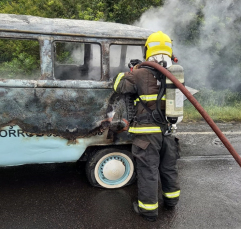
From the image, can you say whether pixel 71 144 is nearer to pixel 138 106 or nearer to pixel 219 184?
pixel 138 106

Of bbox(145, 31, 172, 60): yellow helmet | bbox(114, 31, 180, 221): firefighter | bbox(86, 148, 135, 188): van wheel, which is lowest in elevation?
bbox(86, 148, 135, 188): van wheel

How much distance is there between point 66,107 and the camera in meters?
3.19

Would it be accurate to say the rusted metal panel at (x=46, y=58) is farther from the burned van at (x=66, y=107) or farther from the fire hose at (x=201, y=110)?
the fire hose at (x=201, y=110)

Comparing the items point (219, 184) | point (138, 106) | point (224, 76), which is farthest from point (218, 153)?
point (224, 76)

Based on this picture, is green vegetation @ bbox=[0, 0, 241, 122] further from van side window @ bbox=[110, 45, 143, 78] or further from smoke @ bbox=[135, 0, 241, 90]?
van side window @ bbox=[110, 45, 143, 78]

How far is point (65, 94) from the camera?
317 cm

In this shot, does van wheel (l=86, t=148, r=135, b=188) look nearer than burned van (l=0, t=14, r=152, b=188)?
No

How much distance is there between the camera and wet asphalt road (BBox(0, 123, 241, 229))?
9.82 ft

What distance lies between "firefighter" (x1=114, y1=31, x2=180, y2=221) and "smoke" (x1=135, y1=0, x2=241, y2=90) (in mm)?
5178

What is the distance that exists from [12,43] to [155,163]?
486 cm

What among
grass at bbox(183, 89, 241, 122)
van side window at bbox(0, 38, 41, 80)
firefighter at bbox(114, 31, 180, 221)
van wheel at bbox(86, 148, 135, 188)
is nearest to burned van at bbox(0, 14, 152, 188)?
van wheel at bbox(86, 148, 135, 188)

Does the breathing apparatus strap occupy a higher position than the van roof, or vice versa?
the van roof

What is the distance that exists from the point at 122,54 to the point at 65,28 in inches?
35.4

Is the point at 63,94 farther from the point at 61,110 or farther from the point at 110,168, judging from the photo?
the point at 110,168
